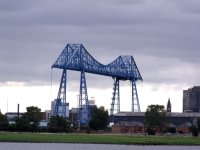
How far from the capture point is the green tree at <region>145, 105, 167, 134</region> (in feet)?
569

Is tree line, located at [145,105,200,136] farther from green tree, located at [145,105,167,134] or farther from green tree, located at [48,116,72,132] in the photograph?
green tree, located at [48,116,72,132]

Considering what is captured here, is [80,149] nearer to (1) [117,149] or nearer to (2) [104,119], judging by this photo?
(1) [117,149]

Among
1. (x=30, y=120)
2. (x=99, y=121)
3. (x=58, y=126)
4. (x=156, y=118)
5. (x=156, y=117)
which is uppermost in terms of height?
(x=156, y=117)

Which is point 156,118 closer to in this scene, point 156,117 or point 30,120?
→ point 156,117

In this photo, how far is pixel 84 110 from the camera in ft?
655

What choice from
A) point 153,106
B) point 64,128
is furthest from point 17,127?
point 153,106

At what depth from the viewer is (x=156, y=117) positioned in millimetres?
173250

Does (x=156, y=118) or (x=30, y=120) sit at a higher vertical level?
(x=156, y=118)

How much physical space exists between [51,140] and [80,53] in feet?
301

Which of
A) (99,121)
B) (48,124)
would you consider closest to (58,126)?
(48,124)

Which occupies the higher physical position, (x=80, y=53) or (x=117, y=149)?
(x=80, y=53)

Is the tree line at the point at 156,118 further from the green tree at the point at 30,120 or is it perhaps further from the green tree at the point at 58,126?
the green tree at the point at 30,120

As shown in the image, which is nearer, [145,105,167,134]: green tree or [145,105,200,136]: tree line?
[145,105,200,136]: tree line

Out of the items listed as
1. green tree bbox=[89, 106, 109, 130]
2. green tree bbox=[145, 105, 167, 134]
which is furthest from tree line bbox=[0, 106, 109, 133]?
green tree bbox=[145, 105, 167, 134]
